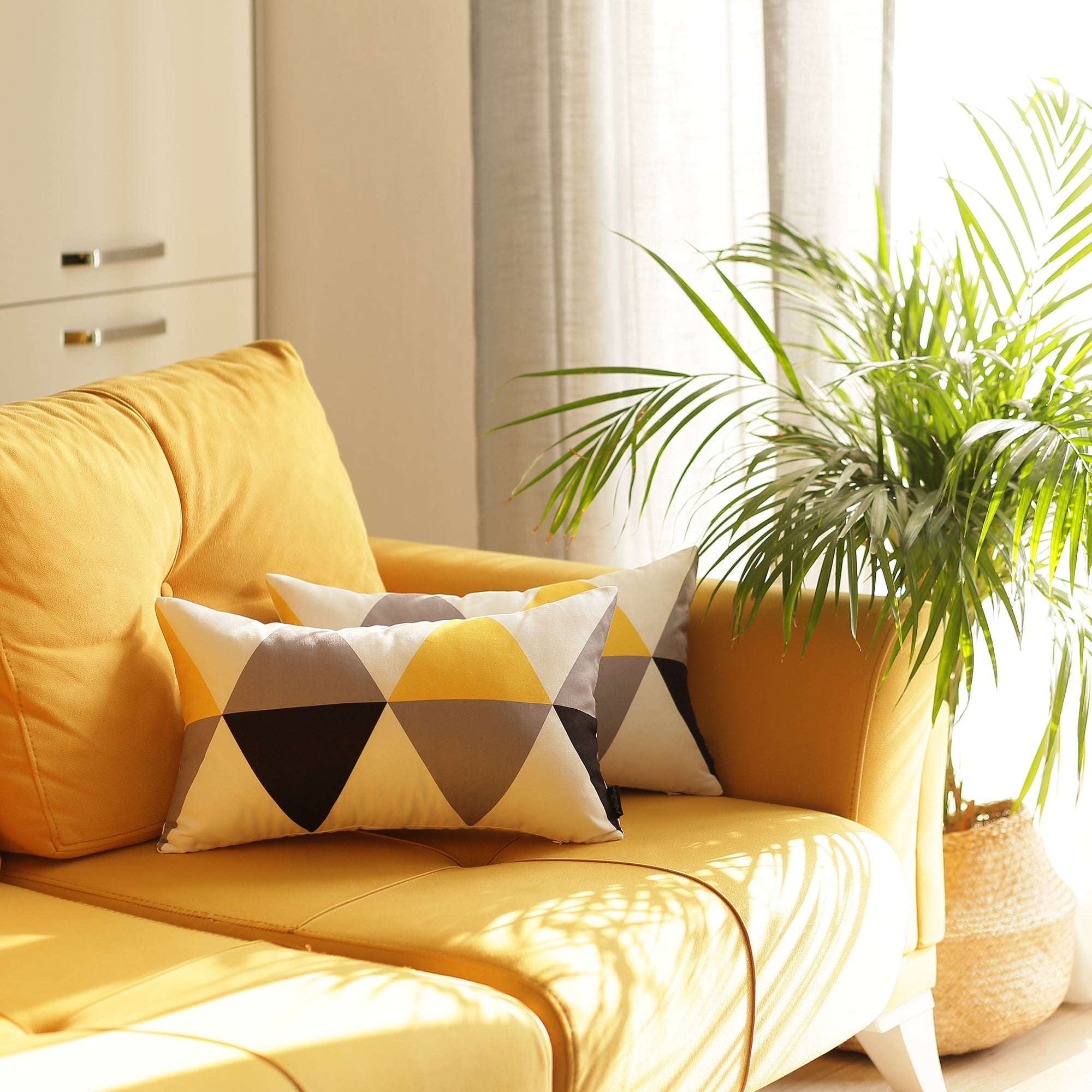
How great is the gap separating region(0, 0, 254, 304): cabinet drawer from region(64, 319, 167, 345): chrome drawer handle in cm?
7

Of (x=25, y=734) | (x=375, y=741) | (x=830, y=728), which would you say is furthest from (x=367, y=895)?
(x=830, y=728)

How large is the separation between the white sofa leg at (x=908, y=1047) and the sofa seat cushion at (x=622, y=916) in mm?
152

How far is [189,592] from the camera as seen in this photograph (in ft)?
5.70

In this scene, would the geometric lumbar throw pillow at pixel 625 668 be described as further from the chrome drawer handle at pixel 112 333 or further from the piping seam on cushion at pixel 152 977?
the chrome drawer handle at pixel 112 333

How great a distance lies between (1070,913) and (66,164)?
2082mm

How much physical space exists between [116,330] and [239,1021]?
6.06ft

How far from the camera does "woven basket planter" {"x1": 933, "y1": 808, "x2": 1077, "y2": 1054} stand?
1940 mm

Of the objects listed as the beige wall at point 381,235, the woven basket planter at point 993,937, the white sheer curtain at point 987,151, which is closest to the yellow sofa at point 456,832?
the woven basket planter at point 993,937

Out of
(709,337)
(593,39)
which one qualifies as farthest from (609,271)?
(593,39)

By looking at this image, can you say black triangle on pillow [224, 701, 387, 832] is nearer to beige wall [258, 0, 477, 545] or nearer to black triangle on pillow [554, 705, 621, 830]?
black triangle on pillow [554, 705, 621, 830]

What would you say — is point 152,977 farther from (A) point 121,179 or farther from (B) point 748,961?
(A) point 121,179

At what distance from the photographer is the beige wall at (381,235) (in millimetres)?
2986

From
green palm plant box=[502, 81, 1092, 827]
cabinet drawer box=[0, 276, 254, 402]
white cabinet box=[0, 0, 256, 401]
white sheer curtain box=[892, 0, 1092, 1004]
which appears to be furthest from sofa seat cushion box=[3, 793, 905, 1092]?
white cabinet box=[0, 0, 256, 401]

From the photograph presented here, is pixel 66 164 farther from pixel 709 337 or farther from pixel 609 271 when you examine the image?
pixel 709 337
